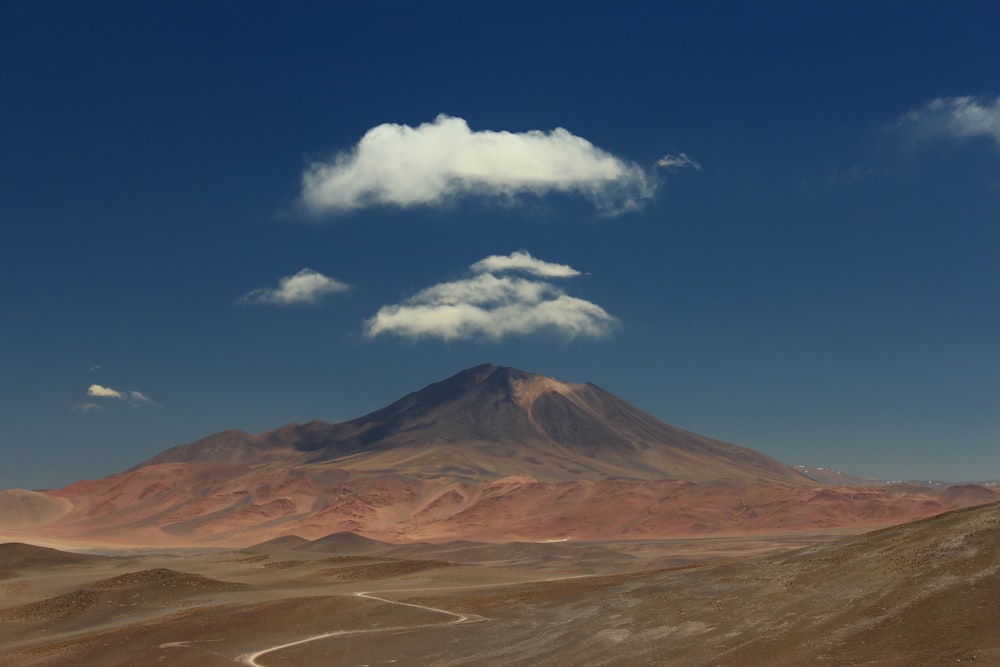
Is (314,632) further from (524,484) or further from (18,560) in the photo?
(524,484)

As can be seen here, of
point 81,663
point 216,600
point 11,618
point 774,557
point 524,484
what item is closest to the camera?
point 81,663

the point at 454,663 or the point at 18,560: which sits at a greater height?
the point at 18,560

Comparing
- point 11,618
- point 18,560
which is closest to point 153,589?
point 11,618

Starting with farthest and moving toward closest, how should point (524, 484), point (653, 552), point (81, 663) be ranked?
point (524, 484) < point (653, 552) < point (81, 663)

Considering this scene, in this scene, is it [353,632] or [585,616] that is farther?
[353,632]

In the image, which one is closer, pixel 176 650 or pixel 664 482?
pixel 176 650

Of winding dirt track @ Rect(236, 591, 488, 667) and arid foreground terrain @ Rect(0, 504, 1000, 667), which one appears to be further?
winding dirt track @ Rect(236, 591, 488, 667)

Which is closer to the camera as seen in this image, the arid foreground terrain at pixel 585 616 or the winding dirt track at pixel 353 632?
the arid foreground terrain at pixel 585 616
